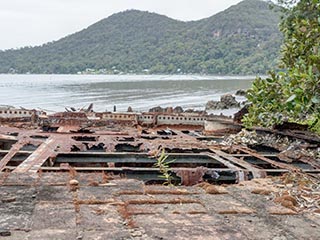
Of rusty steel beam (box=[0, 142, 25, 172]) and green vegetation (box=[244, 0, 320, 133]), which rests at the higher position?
green vegetation (box=[244, 0, 320, 133])

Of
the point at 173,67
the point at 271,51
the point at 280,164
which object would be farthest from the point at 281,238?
the point at 173,67

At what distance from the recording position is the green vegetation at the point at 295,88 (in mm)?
5094

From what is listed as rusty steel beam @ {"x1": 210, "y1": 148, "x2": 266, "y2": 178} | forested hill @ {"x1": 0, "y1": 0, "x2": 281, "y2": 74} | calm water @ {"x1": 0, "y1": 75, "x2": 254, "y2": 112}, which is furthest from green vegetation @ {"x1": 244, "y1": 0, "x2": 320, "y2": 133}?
forested hill @ {"x1": 0, "y1": 0, "x2": 281, "y2": 74}

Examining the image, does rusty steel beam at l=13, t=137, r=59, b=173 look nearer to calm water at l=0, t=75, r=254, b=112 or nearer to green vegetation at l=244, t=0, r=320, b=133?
green vegetation at l=244, t=0, r=320, b=133

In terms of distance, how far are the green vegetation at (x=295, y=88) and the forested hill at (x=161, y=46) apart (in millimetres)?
95853

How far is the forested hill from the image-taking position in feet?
372

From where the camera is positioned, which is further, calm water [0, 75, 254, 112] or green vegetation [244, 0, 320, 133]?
calm water [0, 75, 254, 112]

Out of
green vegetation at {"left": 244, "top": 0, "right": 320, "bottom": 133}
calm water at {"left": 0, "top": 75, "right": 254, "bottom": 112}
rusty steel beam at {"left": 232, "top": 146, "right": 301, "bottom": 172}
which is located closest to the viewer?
green vegetation at {"left": 244, "top": 0, "right": 320, "bottom": 133}

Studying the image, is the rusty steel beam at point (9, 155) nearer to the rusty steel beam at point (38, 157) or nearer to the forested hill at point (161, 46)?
the rusty steel beam at point (38, 157)

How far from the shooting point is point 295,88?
5.36 m

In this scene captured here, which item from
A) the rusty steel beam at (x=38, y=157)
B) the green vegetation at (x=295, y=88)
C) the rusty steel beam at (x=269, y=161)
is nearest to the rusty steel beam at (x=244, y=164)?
the rusty steel beam at (x=269, y=161)

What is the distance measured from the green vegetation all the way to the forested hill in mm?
95853

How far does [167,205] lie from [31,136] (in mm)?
5439

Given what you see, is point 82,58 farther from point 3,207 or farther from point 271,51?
point 3,207
